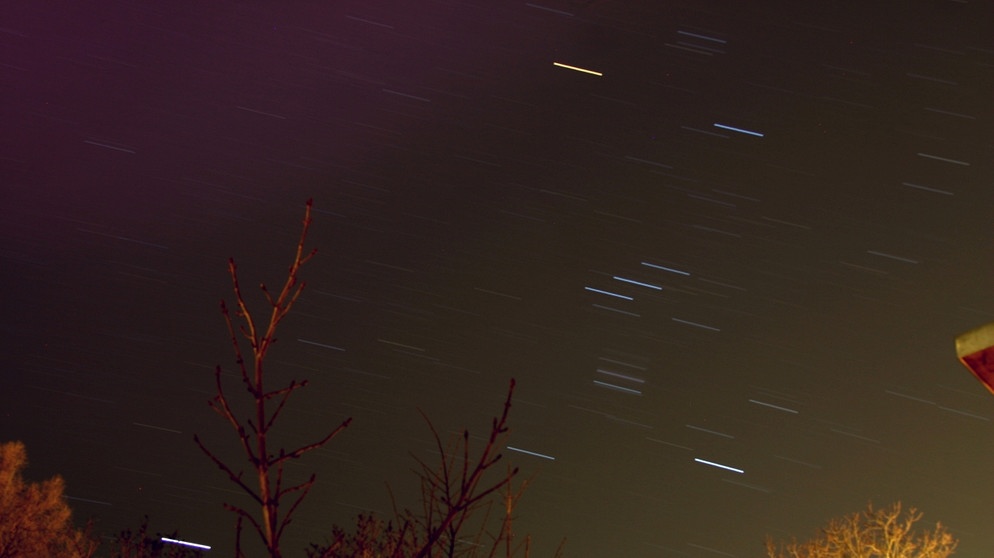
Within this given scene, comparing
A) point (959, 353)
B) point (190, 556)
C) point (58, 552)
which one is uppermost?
point (959, 353)

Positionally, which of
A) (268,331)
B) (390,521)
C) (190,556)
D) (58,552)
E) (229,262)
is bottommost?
(58,552)

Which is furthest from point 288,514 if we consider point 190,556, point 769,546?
point 769,546

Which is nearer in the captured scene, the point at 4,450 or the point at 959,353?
the point at 959,353

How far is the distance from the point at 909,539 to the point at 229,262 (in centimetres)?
2122

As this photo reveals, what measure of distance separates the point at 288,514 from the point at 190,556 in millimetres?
11301

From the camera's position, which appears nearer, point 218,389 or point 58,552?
point 218,389

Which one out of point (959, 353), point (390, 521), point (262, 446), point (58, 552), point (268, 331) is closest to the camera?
point (262, 446)

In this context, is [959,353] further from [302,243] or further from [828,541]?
[828,541]

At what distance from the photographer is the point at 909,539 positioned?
19.0 metres

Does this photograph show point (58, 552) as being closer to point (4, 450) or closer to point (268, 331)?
point (4, 450)

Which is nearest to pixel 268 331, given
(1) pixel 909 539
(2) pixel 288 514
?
(2) pixel 288 514

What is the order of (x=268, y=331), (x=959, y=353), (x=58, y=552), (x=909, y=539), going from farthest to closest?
(x=58, y=552)
(x=909, y=539)
(x=959, y=353)
(x=268, y=331)

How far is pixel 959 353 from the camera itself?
420cm

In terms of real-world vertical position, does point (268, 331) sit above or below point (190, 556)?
above
